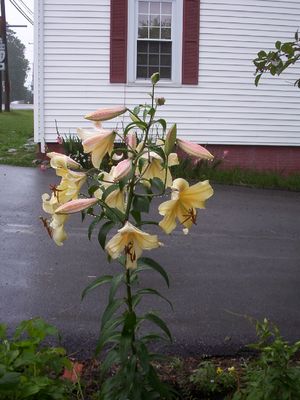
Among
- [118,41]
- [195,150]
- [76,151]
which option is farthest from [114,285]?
[118,41]

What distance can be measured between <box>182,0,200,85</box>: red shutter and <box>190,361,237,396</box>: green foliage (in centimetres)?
864

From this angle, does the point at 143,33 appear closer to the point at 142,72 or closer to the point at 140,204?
the point at 142,72

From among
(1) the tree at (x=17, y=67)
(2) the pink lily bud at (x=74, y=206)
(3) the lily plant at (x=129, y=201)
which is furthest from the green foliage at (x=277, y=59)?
(1) the tree at (x=17, y=67)

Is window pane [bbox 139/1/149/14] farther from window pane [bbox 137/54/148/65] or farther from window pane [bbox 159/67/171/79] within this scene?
Result: window pane [bbox 159/67/171/79]

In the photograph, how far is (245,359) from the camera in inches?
144

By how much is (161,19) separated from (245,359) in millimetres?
8858

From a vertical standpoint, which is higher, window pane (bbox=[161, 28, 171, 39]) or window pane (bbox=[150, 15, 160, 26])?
window pane (bbox=[150, 15, 160, 26])

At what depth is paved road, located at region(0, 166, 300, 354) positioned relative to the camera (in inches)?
163

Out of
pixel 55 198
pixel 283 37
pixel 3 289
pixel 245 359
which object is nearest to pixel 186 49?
pixel 283 37

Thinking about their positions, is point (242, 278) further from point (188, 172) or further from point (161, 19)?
point (161, 19)

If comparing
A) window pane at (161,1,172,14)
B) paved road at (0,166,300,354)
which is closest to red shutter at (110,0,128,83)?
window pane at (161,1,172,14)

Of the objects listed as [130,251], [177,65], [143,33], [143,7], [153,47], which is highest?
[143,7]

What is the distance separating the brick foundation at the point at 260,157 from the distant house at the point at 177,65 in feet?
0.10

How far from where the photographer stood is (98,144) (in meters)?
2.25
